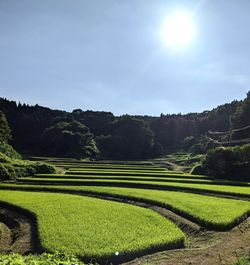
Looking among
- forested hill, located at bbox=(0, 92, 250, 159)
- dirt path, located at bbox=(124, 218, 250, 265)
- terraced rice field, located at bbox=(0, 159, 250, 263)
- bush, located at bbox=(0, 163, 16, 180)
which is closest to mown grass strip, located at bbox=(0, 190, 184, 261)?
terraced rice field, located at bbox=(0, 159, 250, 263)

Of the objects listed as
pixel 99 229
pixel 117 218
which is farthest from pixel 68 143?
pixel 99 229

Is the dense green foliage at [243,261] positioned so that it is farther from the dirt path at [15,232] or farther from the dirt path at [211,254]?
the dirt path at [15,232]

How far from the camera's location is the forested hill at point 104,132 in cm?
8656

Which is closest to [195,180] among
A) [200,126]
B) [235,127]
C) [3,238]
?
[3,238]

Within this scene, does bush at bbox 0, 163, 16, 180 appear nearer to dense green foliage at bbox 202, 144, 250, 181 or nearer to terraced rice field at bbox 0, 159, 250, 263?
terraced rice field at bbox 0, 159, 250, 263

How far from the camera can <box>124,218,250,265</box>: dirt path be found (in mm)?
13828

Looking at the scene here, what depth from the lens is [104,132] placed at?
106562 mm

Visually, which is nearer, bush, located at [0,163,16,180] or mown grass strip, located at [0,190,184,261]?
mown grass strip, located at [0,190,184,261]

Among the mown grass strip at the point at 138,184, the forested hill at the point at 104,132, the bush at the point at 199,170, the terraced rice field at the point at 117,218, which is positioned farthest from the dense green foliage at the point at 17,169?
the forested hill at the point at 104,132

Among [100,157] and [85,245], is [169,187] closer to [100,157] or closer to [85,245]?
[85,245]

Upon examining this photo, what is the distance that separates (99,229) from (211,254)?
5164 mm

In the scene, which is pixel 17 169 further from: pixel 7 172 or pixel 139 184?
pixel 139 184

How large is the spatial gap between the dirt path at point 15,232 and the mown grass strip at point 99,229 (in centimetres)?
69

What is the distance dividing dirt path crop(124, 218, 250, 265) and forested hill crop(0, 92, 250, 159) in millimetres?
51308
